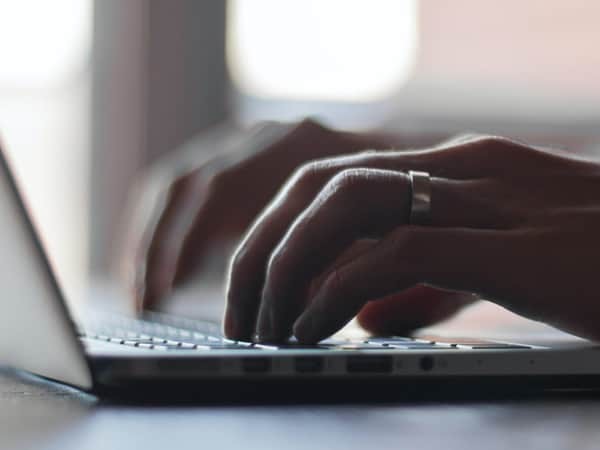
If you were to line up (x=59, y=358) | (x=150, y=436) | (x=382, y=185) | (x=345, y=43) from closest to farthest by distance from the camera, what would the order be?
(x=150, y=436) → (x=59, y=358) → (x=382, y=185) → (x=345, y=43)

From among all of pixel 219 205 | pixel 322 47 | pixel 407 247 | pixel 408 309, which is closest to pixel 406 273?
pixel 407 247

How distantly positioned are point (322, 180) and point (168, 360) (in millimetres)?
252

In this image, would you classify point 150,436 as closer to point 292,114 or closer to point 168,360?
point 168,360

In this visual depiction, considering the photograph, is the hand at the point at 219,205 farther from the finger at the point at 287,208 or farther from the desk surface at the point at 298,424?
the desk surface at the point at 298,424

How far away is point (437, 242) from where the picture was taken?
2.02 ft

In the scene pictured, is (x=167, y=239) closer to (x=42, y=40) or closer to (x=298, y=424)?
(x=298, y=424)

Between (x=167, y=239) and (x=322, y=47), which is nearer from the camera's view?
(x=167, y=239)

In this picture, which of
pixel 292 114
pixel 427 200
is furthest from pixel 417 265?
pixel 292 114

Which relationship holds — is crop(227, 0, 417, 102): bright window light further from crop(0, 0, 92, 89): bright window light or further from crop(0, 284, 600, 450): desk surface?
crop(0, 284, 600, 450): desk surface

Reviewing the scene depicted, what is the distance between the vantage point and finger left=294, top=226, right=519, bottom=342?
611 mm

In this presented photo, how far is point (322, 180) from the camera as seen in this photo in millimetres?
740

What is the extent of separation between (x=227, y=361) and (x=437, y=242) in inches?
6.5

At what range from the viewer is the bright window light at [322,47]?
270 centimetres

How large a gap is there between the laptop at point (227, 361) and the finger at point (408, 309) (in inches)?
4.9
